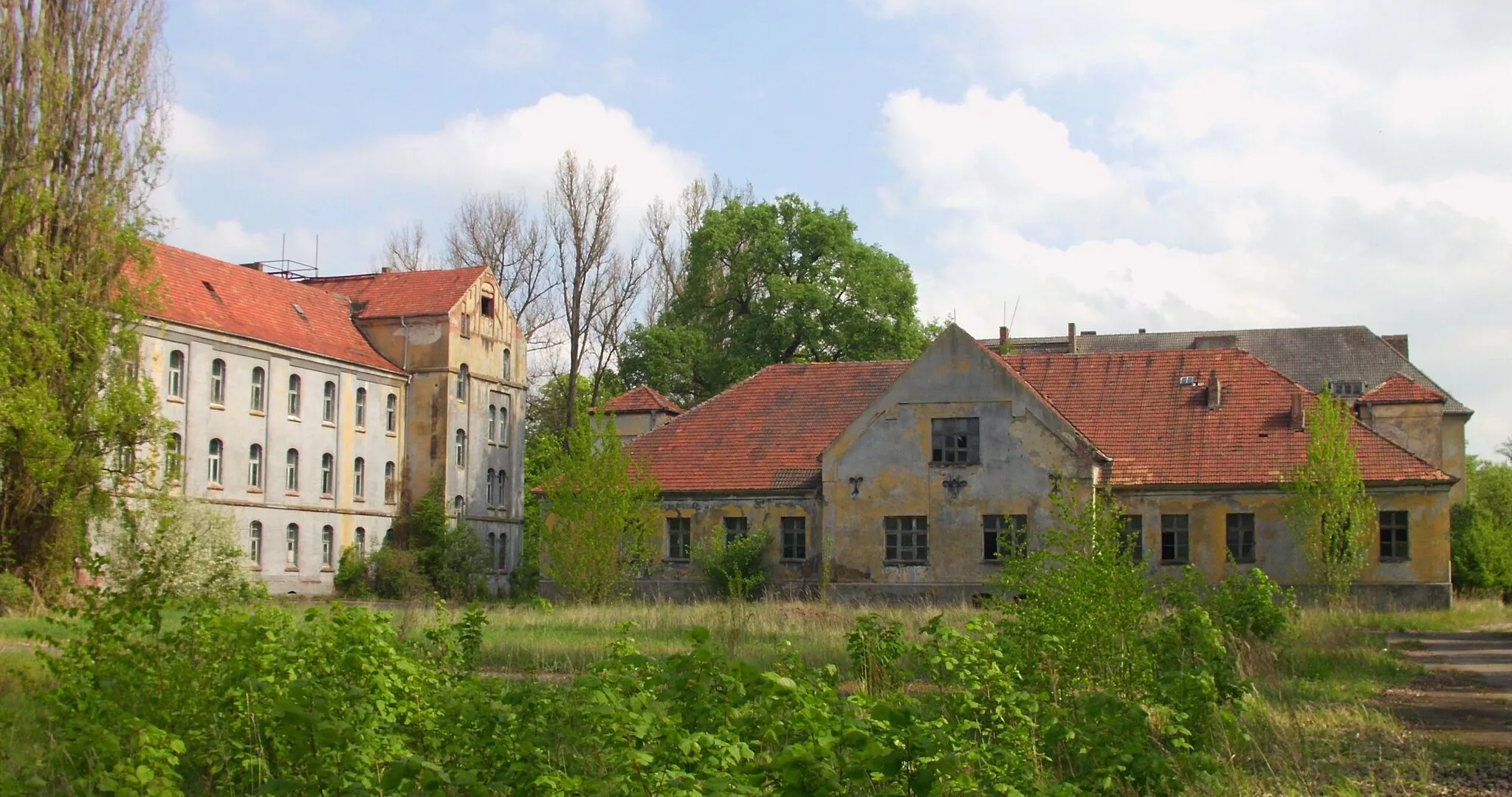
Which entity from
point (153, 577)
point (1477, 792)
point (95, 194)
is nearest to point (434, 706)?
point (153, 577)

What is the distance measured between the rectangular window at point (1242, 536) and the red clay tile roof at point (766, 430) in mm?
9627

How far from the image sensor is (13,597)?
28297mm

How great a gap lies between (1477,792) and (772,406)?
32.0 m

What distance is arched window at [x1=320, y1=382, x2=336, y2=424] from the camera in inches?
2072

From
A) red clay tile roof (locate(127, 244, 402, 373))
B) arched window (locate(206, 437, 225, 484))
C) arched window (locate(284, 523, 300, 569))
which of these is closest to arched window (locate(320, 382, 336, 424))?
red clay tile roof (locate(127, 244, 402, 373))

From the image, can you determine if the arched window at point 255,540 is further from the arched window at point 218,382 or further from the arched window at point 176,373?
the arched window at point 176,373

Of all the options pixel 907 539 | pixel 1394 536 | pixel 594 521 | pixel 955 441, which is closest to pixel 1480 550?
pixel 1394 536

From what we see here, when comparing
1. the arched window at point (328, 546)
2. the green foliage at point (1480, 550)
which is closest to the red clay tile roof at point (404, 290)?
the arched window at point (328, 546)

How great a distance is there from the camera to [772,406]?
41.0 meters

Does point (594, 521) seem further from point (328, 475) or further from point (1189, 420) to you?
point (328, 475)

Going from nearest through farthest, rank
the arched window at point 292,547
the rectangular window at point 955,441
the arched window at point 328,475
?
the rectangular window at point 955,441, the arched window at point 292,547, the arched window at point 328,475

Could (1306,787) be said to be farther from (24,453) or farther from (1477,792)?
(24,453)

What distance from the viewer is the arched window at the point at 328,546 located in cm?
5162

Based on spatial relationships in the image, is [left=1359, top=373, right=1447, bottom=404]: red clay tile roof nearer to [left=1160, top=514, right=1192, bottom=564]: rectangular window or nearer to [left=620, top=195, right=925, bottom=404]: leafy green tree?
[left=1160, top=514, right=1192, bottom=564]: rectangular window
